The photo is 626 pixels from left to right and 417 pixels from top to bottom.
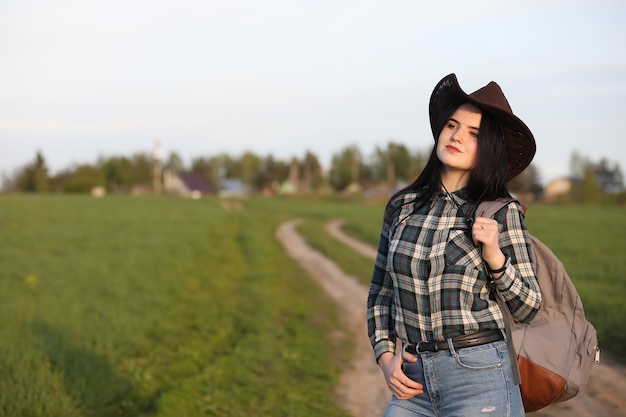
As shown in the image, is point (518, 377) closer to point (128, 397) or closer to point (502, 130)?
point (502, 130)

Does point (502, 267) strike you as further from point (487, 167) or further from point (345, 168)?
point (345, 168)

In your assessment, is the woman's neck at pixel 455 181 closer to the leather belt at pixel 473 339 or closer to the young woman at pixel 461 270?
the young woman at pixel 461 270

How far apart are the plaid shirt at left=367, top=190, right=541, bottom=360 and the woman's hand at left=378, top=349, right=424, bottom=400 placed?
76 millimetres

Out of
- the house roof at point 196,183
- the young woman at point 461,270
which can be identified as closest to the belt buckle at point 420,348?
the young woman at point 461,270

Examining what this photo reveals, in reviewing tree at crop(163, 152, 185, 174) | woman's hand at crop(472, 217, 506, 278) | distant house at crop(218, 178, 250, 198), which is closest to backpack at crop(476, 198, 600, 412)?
woman's hand at crop(472, 217, 506, 278)

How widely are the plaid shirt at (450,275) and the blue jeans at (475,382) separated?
3.5 inches

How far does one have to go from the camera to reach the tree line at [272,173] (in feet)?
290

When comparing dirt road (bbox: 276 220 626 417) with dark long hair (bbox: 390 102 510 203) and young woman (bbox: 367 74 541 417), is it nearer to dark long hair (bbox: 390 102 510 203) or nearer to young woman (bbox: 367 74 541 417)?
young woman (bbox: 367 74 541 417)

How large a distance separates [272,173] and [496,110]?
116221mm

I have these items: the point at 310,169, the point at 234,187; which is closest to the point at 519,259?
the point at 234,187

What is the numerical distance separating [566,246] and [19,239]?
16.1 meters

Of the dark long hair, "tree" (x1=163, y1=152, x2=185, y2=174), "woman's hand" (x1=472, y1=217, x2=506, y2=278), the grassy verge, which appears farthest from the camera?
"tree" (x1=163, y1=152, x2=185, y2=174)

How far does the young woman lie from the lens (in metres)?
2.36

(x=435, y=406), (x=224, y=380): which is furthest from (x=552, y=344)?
(x=224, y=380)
